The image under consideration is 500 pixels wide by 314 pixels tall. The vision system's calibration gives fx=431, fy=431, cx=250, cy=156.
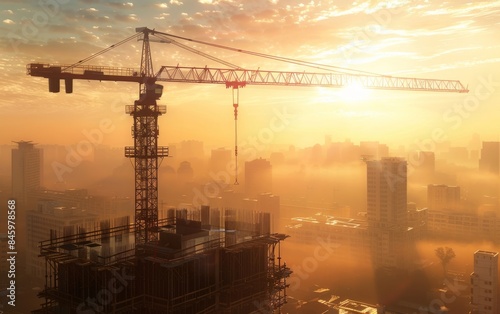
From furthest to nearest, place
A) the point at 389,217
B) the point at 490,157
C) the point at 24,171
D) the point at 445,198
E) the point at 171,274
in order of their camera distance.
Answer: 1. the point at 490,157
2. the point at 24,171
3. the point at 445,198
4. the point at 389,217
5. the point at 171,274

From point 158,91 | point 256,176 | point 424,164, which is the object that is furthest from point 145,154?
point 424,164

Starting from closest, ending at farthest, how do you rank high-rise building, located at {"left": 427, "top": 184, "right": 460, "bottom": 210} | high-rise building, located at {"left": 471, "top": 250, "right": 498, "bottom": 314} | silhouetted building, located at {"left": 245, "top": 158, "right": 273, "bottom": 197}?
high-rise building, located at {"left": 471, "top": 250, "right": 498, "bottom": 314}
high-rise building, located at {"left": 427, "top": 184, "right": 460, "bottom": 210}
silhouetted building, located at {"left": 245, "top": 158, "right": 273, "bottom": 197}

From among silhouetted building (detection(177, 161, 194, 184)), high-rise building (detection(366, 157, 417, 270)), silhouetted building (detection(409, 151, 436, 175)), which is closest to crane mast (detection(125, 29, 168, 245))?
high-rise building (detection(366, 157, 417, 270))

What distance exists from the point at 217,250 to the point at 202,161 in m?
99.2

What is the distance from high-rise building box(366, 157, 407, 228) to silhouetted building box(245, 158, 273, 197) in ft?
127

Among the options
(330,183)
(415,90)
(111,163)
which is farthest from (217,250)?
(111,163)

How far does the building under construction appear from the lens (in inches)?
580

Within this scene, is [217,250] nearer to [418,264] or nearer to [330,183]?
[418,264]

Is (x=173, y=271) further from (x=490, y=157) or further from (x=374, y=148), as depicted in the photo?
(x=490, y=157)

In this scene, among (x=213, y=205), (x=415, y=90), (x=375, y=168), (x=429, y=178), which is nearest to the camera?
(x=375, y=168)

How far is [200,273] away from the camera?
611 inches

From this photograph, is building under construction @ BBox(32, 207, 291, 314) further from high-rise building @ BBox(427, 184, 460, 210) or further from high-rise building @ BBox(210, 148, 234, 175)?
high-rise building @ BBox(210, 148, 234, 175)

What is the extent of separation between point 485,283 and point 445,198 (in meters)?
45.0

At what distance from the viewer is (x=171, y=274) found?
14516mm
